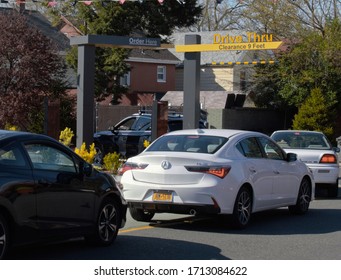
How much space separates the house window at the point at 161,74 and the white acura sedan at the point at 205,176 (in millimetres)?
41176

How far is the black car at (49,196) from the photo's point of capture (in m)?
7.98

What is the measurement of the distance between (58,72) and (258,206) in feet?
49.3

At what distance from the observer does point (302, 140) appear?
1772 centimetres

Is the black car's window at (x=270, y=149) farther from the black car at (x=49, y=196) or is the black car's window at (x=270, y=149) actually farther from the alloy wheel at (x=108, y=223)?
the alloy wheel at (x=108, y=223)

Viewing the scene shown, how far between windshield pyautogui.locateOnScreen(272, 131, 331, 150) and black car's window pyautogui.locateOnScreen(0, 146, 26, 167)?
10.1m

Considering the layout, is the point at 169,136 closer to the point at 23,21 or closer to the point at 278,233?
the point at 278,233

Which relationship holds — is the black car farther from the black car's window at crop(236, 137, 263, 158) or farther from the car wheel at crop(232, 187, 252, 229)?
the black car's window at crop(236, 137, 263, 158)

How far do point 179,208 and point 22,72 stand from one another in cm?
1382

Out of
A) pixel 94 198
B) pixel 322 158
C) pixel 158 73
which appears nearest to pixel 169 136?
pixel 94 198

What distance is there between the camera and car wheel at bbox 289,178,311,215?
45.2 ft

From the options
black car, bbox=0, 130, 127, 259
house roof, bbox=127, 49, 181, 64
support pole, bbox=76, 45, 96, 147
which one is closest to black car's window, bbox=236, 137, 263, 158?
black car, bbox=0, 130, 127, 259

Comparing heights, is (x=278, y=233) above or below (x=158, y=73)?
below

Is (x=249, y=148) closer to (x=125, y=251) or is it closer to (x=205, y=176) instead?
(x=205, y=176)

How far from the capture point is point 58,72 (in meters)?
25.7
